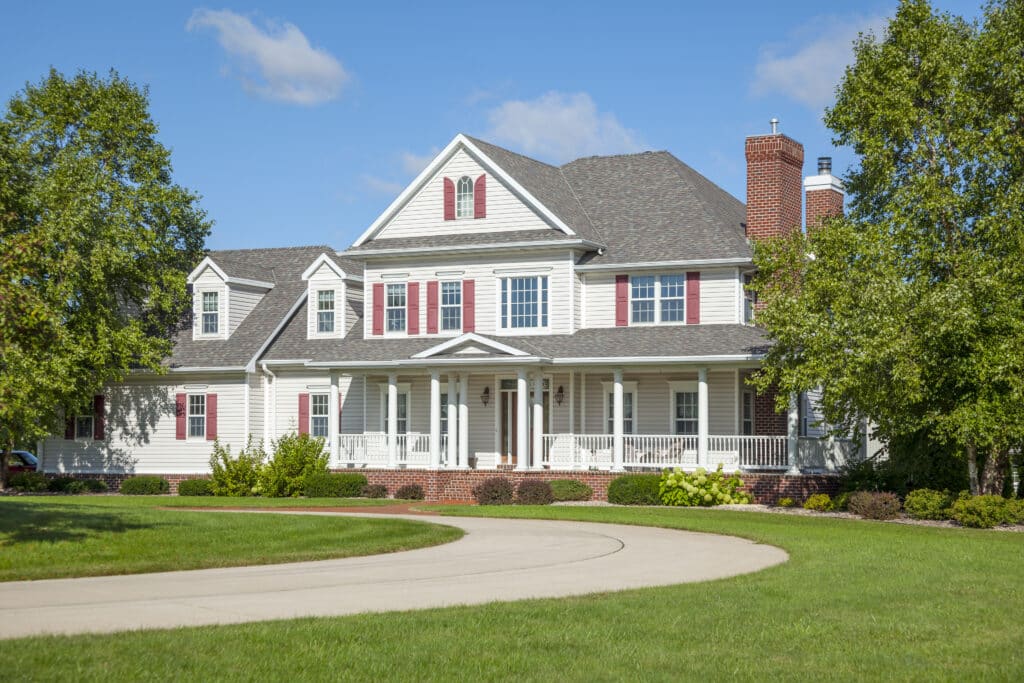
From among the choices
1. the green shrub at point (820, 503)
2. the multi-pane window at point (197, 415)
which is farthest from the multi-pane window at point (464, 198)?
the green shrub at point (820, 503)

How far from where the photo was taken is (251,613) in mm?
12469

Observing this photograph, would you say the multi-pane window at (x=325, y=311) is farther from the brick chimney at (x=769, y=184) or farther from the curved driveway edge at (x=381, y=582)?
the curved driveway edge at (x=381, y=582)

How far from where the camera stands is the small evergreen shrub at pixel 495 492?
3303 centimetres

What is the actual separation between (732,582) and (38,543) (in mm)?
9649

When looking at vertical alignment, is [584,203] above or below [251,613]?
above

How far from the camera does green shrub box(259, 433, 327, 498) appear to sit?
3678cm

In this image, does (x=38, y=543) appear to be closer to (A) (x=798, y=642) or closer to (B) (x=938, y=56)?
(A) (x=798, y=642)

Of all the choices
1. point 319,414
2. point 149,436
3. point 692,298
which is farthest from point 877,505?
point 149,436

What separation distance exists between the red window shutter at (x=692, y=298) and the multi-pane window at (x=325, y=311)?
39.2 ft

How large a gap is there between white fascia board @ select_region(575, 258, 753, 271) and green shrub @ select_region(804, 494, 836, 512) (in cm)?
688

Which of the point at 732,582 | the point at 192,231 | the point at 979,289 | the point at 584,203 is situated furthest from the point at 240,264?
the point at 732,582

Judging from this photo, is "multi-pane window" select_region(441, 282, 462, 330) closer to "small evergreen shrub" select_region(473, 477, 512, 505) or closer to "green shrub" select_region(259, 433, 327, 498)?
"green shrub" select_region(259, 433, 327, 498)

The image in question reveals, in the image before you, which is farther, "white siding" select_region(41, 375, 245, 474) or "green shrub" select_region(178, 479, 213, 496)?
"white siding" select_region(41, 375, 245, 474)

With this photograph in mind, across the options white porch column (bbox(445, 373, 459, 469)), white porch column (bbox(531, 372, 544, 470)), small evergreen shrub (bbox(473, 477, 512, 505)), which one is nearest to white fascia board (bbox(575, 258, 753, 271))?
white porch column (bbox(531, 372, 544, 470))
